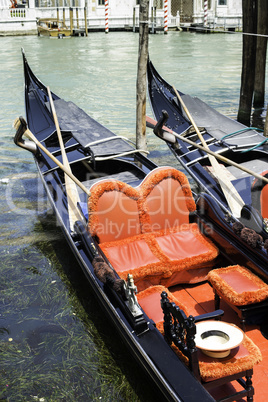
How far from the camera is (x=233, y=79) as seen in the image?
10617 mm

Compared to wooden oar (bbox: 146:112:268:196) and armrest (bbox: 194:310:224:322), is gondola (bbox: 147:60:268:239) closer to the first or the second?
wooden oar (bbox: 146:112:268:196)

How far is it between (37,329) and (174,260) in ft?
3.07

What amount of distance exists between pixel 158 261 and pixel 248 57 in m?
4.09

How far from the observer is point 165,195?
10.1ft

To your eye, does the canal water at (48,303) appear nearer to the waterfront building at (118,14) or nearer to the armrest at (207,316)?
the armrest at (207,316)

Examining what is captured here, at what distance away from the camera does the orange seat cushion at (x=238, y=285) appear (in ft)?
8.04

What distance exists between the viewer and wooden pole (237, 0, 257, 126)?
19.0 ft

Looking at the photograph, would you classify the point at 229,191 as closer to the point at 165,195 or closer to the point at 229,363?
the point at 165,195

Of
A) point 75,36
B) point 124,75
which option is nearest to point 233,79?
point 124,75

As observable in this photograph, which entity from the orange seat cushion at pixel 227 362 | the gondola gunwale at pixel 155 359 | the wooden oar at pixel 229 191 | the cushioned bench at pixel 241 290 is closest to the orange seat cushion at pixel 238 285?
the cushioned bench at pixel 241 290

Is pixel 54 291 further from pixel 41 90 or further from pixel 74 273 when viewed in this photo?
pixel 41 90

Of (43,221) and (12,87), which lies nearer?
(43,221)

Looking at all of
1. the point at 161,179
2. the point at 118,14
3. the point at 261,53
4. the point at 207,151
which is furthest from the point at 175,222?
the point at 118,14

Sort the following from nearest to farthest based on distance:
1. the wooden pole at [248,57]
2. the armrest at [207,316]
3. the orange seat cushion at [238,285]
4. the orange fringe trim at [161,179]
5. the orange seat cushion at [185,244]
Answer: the armrest at [207,316]
the orange seat cushion at [238,285]
the orange seat cushion at [185,244]
the orange fringe trim at [161,179]
the wooden pole at [248,57]
